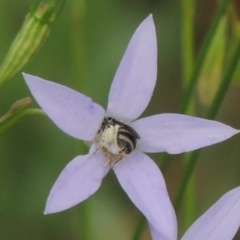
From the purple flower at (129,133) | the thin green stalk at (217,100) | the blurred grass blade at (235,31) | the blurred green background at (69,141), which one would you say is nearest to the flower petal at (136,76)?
the purple flower at (129,133)

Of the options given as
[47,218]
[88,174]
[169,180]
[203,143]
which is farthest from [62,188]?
[169,180]

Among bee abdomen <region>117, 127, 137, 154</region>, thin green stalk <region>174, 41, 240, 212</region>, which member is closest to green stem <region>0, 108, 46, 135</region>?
bee abdomen <region>117, 127, 137, 154</region>

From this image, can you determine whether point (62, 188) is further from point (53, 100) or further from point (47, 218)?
point (47, 218)

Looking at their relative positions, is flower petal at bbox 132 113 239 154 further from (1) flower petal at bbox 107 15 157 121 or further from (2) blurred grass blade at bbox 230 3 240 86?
(2) blurred grass blade at bbox 230 3 240 86

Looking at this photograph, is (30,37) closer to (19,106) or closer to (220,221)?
(19,106)

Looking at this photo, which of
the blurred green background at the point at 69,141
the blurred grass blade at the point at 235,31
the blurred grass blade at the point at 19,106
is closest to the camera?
the blurred grass blade at the point at 19,106

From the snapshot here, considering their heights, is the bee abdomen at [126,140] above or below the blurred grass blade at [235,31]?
below

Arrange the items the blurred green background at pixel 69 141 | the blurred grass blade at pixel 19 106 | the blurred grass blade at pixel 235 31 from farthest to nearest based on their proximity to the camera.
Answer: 1. the blurred green background at pixel 69 141
2. the blurred grass blade at pixel 235 31
3. the blurred grass blade at pixel 19 106

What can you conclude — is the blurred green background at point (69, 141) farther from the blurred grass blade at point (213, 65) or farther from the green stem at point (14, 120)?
the green stem at point (14, 120)
